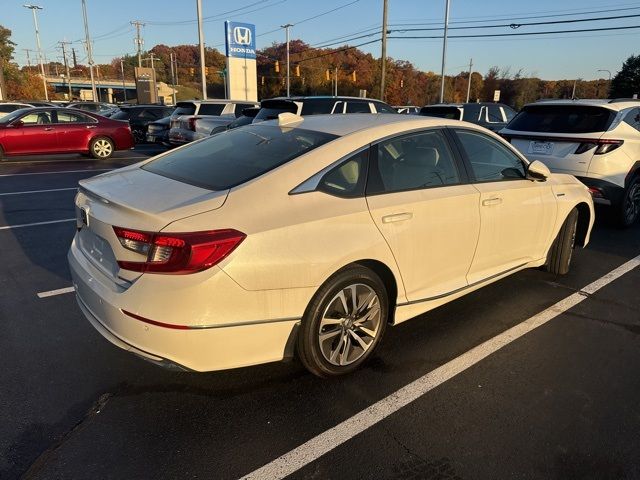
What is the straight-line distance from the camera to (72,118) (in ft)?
44.9

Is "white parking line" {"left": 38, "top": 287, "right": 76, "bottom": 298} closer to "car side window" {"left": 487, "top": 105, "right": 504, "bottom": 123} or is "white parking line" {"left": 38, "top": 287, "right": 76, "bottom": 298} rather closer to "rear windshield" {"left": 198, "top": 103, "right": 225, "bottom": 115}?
"rear windshield" {"left": 198, "top": 103, "right": 225, "bottom": 115}

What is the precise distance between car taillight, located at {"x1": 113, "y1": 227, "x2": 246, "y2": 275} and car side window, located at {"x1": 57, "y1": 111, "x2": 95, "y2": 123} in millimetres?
13092

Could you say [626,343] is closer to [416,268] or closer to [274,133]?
[416,268]

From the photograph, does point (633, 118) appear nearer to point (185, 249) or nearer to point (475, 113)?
point (475, 113)

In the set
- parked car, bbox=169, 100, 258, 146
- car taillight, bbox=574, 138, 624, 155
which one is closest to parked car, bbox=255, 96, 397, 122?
parked car, bbox=169, 100, 258, 146

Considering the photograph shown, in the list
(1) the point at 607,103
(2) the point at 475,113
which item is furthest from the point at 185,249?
(2) the point at 475,113

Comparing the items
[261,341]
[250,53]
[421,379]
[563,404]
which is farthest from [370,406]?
[250,53]

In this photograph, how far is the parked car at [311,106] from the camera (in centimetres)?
1041

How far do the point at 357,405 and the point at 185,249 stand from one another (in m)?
1.36

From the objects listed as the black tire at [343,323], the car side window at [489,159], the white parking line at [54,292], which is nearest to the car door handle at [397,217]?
the black tire at [343,323]

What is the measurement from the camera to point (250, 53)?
89.8 feet

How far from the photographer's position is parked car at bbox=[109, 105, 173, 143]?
64.3ft

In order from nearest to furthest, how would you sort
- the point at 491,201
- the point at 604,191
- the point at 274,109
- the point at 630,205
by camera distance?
the point at 491,201, the point at 604,191, the point at 630,205, the point at 274,109

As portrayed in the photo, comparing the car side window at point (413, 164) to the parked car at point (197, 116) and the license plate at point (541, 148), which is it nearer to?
the license plate at point (541, 148)
